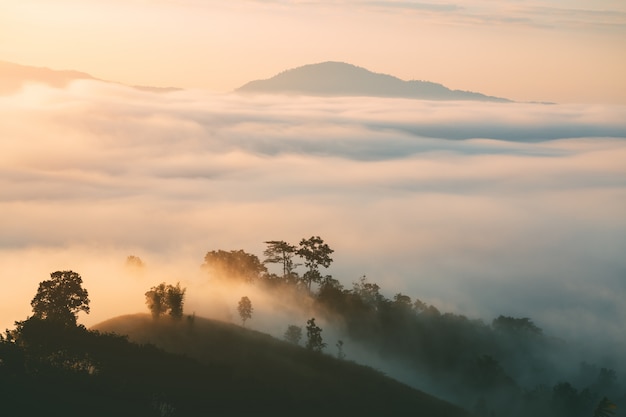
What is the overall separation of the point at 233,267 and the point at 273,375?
230 ft

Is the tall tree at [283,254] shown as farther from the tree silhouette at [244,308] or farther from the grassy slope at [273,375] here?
the grassy slope at [273,375]

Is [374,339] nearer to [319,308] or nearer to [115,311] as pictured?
[319,308]

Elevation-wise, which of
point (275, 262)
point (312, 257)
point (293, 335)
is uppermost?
point (312, 257)

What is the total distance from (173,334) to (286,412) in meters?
22.1

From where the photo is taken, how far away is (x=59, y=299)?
295ft

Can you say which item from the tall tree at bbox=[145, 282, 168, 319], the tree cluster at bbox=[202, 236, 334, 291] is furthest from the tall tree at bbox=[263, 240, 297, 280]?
the tall tree at bbox=[145, 282, 168, 319]

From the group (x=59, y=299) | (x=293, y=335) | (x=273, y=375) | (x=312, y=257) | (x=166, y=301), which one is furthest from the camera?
(x=312, y=257)

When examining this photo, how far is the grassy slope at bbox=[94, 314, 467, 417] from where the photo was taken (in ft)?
268

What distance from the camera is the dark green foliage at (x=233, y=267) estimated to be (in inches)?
6196

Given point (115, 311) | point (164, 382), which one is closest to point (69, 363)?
point (164, 382)

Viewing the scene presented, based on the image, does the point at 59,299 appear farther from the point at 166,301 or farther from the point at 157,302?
the point at 166,301

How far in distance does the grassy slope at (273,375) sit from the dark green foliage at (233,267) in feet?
169

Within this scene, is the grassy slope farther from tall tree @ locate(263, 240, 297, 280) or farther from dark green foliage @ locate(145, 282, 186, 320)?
tall tree @ locate(263, 240, 297, 280)

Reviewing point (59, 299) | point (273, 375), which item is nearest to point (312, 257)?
point (273, 375)
